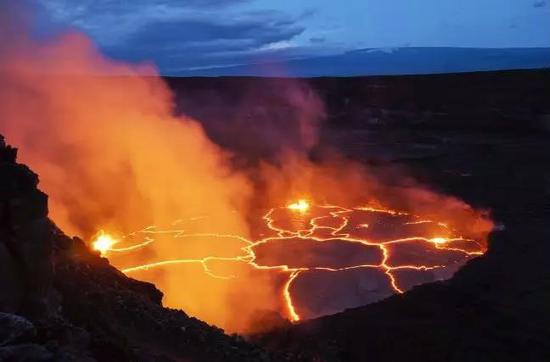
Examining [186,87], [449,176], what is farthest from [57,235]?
[186,87]

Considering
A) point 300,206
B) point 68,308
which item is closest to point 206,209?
point 300,206

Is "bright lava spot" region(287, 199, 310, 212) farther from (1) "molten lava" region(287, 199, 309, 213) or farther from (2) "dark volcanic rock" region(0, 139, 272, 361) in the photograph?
(2) "dark volcanic rock" region(0, 139, 272, 361)

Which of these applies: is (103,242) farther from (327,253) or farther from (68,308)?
(68,308)

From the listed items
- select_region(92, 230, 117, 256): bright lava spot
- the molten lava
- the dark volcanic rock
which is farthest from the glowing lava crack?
the dark volcanic rock

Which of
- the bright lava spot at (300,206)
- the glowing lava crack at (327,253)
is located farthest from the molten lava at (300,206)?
the glowing lava crack at (327,253)

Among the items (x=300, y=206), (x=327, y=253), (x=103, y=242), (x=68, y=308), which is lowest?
(x=68, y=308)
